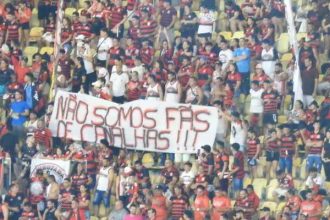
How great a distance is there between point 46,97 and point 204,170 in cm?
380

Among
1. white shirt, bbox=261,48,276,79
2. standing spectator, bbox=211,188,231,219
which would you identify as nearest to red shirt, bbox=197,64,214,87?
white shirt, bbox=261,48,276,79

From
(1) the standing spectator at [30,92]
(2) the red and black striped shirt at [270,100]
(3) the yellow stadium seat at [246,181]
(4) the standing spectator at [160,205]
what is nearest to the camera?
(4) the standing spectator at [160,205]

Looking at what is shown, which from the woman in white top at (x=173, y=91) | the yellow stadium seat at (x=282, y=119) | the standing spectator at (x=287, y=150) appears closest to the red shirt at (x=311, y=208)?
the standing spectator at (x=287, y=150)

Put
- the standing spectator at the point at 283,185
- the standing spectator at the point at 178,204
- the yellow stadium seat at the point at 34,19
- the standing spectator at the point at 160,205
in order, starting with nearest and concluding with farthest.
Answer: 1. the standing spectator at the point at 283,185
2. the standing spectator at the point at 178,204
3. the standing spectator at the point at 160,205
4. the yellow stadium seat at the point at 34,19

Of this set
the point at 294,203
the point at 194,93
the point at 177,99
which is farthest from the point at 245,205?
the point at 177,99

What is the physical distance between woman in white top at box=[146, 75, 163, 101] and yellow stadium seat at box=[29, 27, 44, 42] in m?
3.23

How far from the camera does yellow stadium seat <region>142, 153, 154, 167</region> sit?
94.4 ft

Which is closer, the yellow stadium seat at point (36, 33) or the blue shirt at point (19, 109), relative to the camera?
the blue shirt at point (19, 109)

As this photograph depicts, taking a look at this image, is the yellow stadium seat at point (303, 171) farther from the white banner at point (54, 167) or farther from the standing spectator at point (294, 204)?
the white banner at point (54, 167)

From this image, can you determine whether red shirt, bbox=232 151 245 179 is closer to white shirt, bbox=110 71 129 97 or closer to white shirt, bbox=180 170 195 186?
white shirt, bbox=180 170 195 186

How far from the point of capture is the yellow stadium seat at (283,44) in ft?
96.6

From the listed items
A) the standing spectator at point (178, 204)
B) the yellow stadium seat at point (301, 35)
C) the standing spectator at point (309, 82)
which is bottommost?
the standing spectator at point (178, 204)

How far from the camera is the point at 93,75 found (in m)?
30.4

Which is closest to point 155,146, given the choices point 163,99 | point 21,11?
point 163,99
